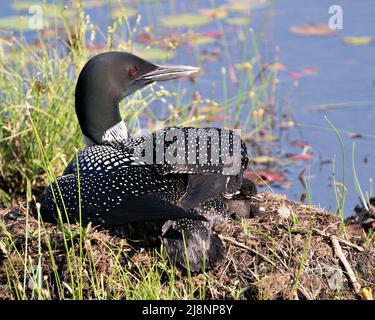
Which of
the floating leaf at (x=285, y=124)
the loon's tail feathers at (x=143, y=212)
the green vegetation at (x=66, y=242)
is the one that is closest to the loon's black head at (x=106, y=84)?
the green vegetation at (x=66, y=242)

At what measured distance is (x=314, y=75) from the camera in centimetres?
723

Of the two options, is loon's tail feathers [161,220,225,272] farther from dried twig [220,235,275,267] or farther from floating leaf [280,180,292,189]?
floating leaf [280,180,292,189]

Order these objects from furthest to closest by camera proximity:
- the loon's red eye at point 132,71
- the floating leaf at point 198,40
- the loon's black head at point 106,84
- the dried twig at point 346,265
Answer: the floating leaf at point 198,40 < the loon's red eye at point 132,71 < the loon's black head at point 106,84 < the dried twig at point 346,265

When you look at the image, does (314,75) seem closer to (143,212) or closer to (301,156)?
(301,156)

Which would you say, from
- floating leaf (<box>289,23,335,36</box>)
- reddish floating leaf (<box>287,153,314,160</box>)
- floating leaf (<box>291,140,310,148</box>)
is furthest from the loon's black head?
floating leaf (<box>289,23,335,36</box>)

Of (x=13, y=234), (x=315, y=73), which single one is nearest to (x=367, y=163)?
(x=315, y=73)

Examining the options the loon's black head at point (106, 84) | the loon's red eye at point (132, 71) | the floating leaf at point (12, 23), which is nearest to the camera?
the loon's black head at point (106, 84)

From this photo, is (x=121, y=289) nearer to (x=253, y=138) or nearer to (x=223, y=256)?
(x=223, y=256)

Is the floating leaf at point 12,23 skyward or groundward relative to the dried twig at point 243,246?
skyward

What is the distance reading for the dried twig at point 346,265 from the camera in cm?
391

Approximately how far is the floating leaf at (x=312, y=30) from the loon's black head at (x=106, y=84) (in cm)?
307

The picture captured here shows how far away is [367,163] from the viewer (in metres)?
6.18

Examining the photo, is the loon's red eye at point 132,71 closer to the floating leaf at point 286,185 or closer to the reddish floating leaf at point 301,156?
the floating leaf at point 286,185
